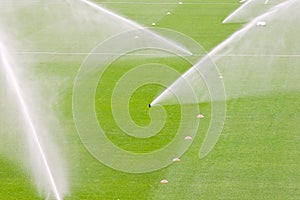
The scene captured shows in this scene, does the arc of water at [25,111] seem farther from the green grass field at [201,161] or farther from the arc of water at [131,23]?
the arc of water at [131,23]

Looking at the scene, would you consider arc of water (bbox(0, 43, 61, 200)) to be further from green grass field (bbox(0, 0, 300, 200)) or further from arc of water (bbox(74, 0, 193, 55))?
arc of water (bbox(74, 0, 193, 55))

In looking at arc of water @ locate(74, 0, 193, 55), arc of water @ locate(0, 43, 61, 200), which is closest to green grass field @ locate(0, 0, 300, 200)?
arc of water @ locate(0, 43, 61, 200)

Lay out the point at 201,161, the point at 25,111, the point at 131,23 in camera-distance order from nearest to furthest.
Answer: the point at 201,161, the point at 25,111, the point at 131,23

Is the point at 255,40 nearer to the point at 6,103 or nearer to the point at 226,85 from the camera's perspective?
the point at 226,85

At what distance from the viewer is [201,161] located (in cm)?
849

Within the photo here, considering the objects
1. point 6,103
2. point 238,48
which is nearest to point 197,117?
point 6,103

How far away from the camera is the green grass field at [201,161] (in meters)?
7.72

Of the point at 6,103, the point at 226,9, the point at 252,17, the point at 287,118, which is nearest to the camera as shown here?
the point at 287,118

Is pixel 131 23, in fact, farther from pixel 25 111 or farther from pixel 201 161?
pixel 201 161

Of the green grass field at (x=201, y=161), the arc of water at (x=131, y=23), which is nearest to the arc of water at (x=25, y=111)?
the green grass field at (x=201, y=161)

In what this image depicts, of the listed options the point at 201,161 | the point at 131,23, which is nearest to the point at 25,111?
the point at 201,161

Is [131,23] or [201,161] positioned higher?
[201,161]

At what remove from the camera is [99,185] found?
795cm

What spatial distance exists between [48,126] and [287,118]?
3684 millimetres
